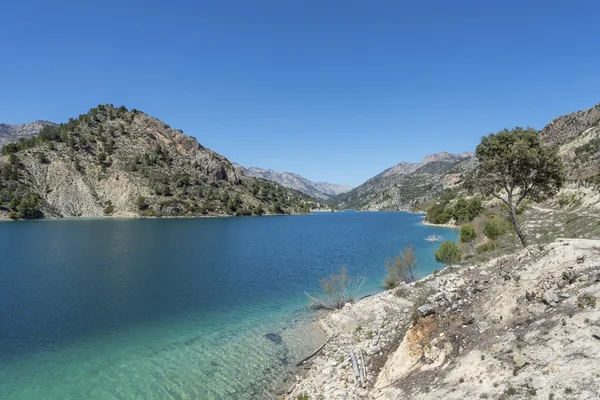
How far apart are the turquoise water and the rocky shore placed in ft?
16.4

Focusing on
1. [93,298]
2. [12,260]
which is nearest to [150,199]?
[12,260]

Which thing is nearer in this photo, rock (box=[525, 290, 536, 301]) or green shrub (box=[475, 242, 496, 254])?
rock (box=[525, 290, 536, 301])

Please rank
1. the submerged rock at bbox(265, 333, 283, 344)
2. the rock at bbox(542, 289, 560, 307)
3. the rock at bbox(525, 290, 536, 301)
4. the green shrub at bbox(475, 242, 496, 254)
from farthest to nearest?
1. the green shrub at bbox(475, 242, 496, 254)
2. the submerged rock at bbox(265, 333, 283, 344)
3. the rock at bbox(525, 290, 536, 301)
4. the rock at bbox(542, 289, 560, 307)

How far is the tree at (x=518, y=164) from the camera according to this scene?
96.9 ft

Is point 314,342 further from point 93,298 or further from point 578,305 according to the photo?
point 93,298

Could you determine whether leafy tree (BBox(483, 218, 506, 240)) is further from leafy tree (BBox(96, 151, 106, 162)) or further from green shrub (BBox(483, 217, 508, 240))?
leafy tree (BBox(96, 151, 106, 162))

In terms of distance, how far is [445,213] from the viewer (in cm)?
12569

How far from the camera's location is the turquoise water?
60.6 ft

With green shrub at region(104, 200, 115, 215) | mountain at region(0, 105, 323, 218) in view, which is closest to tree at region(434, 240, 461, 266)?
mountain at region(0, 105, 323, 218)

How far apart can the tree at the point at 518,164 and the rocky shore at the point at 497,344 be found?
14.9 m

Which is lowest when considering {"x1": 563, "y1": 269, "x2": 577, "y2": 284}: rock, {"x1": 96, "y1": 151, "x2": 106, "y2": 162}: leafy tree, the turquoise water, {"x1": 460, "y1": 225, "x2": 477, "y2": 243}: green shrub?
the turquoise water

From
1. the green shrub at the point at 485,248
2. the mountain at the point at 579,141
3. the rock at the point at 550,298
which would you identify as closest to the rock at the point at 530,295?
the rock at the point at 550,298

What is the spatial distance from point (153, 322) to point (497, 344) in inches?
992

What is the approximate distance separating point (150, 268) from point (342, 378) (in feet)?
131
